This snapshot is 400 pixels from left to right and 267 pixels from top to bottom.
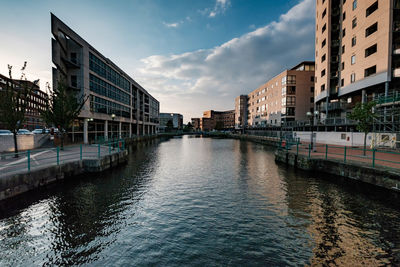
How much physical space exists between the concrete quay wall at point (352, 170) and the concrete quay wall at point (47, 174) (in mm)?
18128

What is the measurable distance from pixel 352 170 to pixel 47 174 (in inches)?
812

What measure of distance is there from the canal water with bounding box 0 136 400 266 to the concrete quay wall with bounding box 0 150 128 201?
24.2 inches

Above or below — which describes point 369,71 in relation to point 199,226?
above

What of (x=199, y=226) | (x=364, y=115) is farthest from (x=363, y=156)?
(x=199, y=226)

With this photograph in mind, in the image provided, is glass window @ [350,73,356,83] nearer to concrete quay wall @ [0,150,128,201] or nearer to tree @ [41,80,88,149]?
concrete quay wall @ [0,150,128,201]

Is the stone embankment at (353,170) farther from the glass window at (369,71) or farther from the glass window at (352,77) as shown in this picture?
the glass window at (352,77)

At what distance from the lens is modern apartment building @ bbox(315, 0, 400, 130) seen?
78.9ft

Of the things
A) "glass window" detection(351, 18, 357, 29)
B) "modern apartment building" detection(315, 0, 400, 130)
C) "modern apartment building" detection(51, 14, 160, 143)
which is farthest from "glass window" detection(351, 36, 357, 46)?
"modern apartment building" detection(51, 14, 160, 143)

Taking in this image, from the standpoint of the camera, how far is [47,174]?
37.0 feet

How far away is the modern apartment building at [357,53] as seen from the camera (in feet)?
78.9

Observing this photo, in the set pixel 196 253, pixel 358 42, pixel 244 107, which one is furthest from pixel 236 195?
pixel 244 107

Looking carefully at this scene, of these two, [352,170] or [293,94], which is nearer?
[352,170]

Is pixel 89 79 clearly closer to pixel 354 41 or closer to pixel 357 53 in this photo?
pixel 357 53

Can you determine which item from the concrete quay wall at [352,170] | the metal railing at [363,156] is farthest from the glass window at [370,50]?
the concrete quay wall at [352,170]
